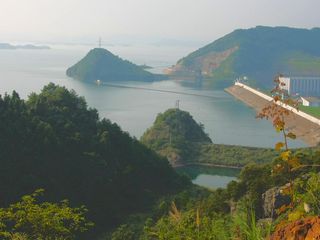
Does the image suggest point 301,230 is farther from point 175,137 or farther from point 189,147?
point 175,137

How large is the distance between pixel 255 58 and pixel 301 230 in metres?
53.9

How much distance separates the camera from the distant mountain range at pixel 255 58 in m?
49.2

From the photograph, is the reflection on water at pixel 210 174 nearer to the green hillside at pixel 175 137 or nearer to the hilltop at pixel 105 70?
the green hillside at pixel 175 137

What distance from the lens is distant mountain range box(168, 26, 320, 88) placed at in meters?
49.2

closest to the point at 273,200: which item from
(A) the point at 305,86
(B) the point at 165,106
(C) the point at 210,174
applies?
(C) the point at 210,174

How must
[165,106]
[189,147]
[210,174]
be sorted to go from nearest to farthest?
[210,174] → [189,147] → [165,106]

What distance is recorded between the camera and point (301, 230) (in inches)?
48.6

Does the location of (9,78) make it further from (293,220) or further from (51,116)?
(293,220)

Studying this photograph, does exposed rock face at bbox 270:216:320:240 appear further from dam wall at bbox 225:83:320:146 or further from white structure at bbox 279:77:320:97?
white structure at bbox 279:77:320:97

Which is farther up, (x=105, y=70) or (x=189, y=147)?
(x=105, y=70)

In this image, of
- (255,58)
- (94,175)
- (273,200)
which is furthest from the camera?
(255,58)

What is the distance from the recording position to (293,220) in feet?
4.16

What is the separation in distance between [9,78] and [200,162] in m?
28.3

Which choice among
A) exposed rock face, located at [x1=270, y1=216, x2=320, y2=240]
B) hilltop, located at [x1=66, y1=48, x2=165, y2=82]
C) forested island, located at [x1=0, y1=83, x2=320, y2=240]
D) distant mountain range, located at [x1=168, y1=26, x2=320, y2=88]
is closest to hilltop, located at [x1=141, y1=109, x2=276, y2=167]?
forested island, located at [x1=0, y1=83, x2=320, y2=240]
